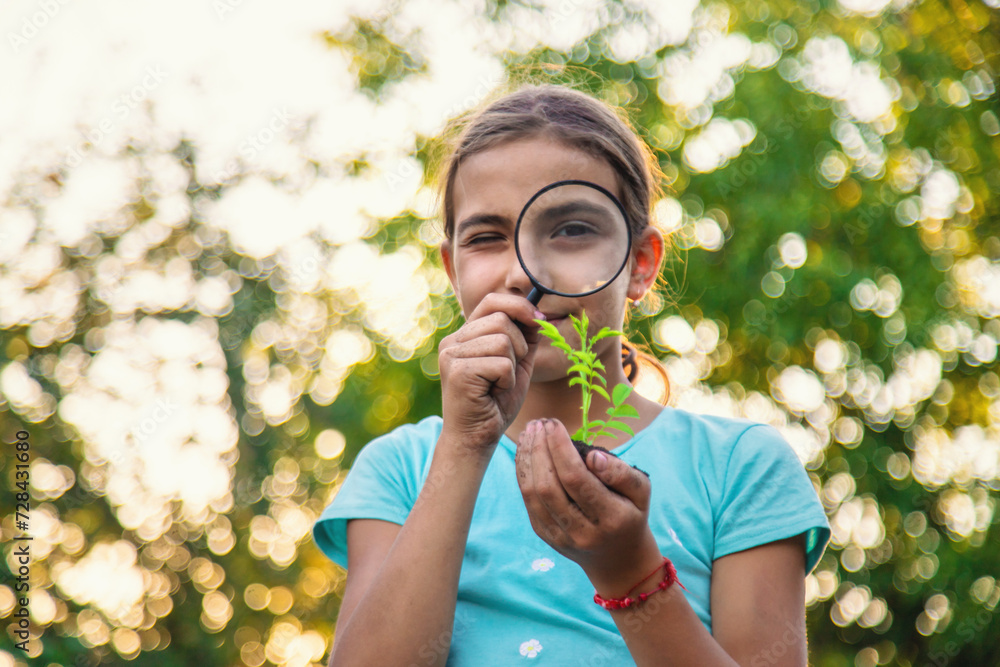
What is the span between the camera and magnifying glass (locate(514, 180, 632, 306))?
2.78m

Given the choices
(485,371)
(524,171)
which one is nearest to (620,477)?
(485,371)

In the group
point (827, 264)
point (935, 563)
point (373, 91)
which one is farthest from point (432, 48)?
point (935, 563)

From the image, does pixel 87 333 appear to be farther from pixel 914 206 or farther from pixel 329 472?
pixel 914 206

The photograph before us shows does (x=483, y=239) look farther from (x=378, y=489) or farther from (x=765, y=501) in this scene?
(x=765, y=501)

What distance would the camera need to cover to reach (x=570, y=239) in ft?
9.19

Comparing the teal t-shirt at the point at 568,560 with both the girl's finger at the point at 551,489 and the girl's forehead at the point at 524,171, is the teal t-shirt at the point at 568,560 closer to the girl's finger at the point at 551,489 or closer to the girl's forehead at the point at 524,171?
the girl's finger at the point at 551,489

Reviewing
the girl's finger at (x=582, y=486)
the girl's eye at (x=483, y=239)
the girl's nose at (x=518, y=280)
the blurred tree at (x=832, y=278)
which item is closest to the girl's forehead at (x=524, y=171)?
the girl's eye at (x=483, y=239)

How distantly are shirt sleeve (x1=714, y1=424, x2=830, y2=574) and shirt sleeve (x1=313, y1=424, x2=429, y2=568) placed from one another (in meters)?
1.09

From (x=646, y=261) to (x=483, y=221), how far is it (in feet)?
2.51

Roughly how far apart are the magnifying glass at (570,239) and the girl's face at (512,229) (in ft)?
0.21

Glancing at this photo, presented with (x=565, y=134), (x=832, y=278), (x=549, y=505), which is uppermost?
(x=565, y=134)

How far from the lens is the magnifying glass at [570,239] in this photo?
9.11ft

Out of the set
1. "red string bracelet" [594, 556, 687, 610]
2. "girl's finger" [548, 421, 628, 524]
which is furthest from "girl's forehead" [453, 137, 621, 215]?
"red string bracelet" [594, 556, 687, 610]

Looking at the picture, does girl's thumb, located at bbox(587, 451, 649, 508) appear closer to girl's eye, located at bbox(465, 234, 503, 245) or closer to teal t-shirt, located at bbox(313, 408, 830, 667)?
teal t-shirt, located at bbox(313, 408, 830, 667)
